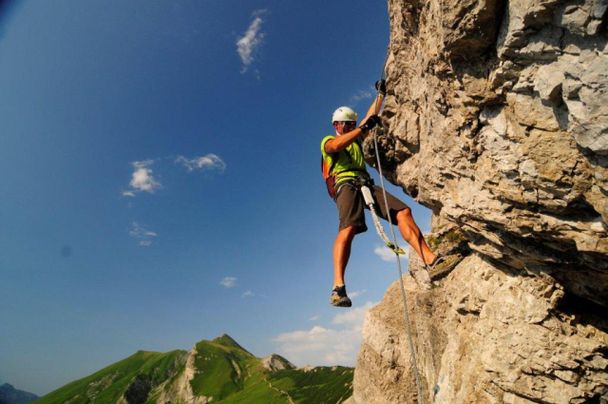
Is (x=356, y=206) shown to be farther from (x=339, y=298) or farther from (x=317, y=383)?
(x=317, y=383)

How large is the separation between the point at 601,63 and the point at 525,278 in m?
5.12

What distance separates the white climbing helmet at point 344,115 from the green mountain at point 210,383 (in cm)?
12428

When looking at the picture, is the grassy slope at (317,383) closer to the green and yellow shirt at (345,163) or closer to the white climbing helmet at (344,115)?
the green and yellow shirt at (345,163)

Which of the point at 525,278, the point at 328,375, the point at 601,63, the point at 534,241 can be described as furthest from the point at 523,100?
the point at 328,375

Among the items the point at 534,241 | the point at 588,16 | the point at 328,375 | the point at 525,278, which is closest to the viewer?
the point at 588,16

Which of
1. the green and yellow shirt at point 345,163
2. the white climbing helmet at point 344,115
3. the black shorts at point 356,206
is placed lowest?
the black shorts at point 356,206

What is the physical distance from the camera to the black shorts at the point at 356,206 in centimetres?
892

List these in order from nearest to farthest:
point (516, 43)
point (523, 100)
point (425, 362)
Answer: point (516, 43) → point (523, 100) → point (425, 362)

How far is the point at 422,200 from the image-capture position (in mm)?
9508

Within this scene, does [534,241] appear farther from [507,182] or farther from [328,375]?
[328,375]

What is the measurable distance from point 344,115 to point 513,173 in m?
5.24

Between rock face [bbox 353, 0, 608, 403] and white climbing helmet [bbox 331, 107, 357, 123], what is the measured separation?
39.4 inches

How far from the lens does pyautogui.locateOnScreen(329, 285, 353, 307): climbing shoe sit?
7.96m

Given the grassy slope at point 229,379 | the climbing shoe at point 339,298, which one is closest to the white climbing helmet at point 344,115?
→ the climbing shoe at point 339,298
